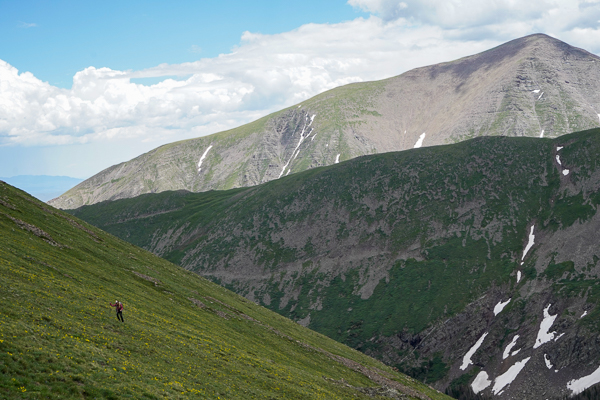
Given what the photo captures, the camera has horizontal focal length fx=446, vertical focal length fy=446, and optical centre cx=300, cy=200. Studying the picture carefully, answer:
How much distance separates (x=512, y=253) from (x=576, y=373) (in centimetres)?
4753

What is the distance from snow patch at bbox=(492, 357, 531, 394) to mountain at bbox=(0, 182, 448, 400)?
31223mm

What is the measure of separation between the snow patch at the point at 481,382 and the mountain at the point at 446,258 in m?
0.35

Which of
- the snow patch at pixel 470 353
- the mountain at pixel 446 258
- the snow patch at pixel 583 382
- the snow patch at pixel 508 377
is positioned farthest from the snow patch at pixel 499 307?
the snow patch at pixel 583 382

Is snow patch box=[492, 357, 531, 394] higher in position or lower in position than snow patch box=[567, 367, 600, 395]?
lower

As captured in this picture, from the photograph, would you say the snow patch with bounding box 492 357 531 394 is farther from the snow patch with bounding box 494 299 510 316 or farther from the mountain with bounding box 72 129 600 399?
the snow patch with bounding box 494 299 510 316

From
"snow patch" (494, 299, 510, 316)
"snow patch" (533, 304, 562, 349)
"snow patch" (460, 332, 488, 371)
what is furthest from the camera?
"snow patch" (494, 299, 510, 316)

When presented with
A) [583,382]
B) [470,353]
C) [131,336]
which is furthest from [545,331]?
[131,336]

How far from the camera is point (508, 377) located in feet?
328

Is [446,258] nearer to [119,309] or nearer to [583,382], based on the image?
[583,382]

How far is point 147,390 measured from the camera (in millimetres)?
28828

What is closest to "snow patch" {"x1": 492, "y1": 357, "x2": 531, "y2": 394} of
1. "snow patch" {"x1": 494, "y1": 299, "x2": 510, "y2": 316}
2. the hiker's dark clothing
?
"snow patch" {"x1": 494, "y1": 299, "x2": 510, "y2": 316}

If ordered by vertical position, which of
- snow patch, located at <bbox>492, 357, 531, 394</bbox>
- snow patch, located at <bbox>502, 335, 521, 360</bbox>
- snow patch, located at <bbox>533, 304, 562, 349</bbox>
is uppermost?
snow patch, located at <bbox>533, 304, 562, 349</bbox>

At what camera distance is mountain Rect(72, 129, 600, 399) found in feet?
351

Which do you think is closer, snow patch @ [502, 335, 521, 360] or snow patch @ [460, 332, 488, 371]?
snow patch @ [502, 335, 521, 360]
